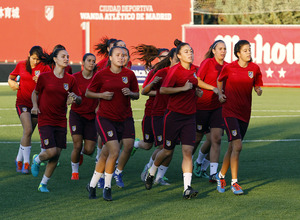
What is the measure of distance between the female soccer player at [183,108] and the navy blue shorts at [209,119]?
133 centimetres

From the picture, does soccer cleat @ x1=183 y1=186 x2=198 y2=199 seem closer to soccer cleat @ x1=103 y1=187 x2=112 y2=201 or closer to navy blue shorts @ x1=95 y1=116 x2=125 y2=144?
soccer cleat @ x1=103 y1=187 x2=112 y2=201

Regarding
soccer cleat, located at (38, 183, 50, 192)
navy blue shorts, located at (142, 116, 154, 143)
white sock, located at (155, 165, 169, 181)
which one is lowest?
soccer cleat, located at (38, 183, 50, 192)

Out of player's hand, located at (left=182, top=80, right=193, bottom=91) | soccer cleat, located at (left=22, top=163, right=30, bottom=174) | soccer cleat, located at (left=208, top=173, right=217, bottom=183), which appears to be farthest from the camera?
soccer cleat, located at (left=22, top=163, right=30, bottom=174)

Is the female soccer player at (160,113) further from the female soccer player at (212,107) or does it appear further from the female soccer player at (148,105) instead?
the female soccer player at (212,107)

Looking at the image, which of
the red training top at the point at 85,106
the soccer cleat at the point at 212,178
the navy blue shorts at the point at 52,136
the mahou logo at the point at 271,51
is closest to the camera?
the navy blue shorts at the point at 52,136

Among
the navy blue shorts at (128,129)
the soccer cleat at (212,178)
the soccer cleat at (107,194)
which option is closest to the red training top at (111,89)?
the navy blue shorts at (128,129)

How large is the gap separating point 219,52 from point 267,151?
4015 mm

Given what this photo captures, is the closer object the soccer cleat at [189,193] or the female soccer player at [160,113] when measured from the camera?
the soccer cleat at [189,193]

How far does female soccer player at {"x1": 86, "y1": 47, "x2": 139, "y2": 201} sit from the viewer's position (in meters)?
8.88

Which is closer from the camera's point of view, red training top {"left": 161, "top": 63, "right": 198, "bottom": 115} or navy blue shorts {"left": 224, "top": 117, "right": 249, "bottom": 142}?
red training top {"left": 161, "top": 63, "right": 198, "bottom": 115}

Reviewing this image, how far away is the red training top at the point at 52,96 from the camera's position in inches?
374

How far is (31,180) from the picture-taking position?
411 inches

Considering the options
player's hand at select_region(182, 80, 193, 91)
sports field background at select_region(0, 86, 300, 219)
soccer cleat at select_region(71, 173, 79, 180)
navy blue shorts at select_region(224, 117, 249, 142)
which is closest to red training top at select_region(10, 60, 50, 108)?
sports field background at select_region(0, 86, 300, 219)

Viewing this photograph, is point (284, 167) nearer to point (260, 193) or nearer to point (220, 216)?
point (260, 193)
